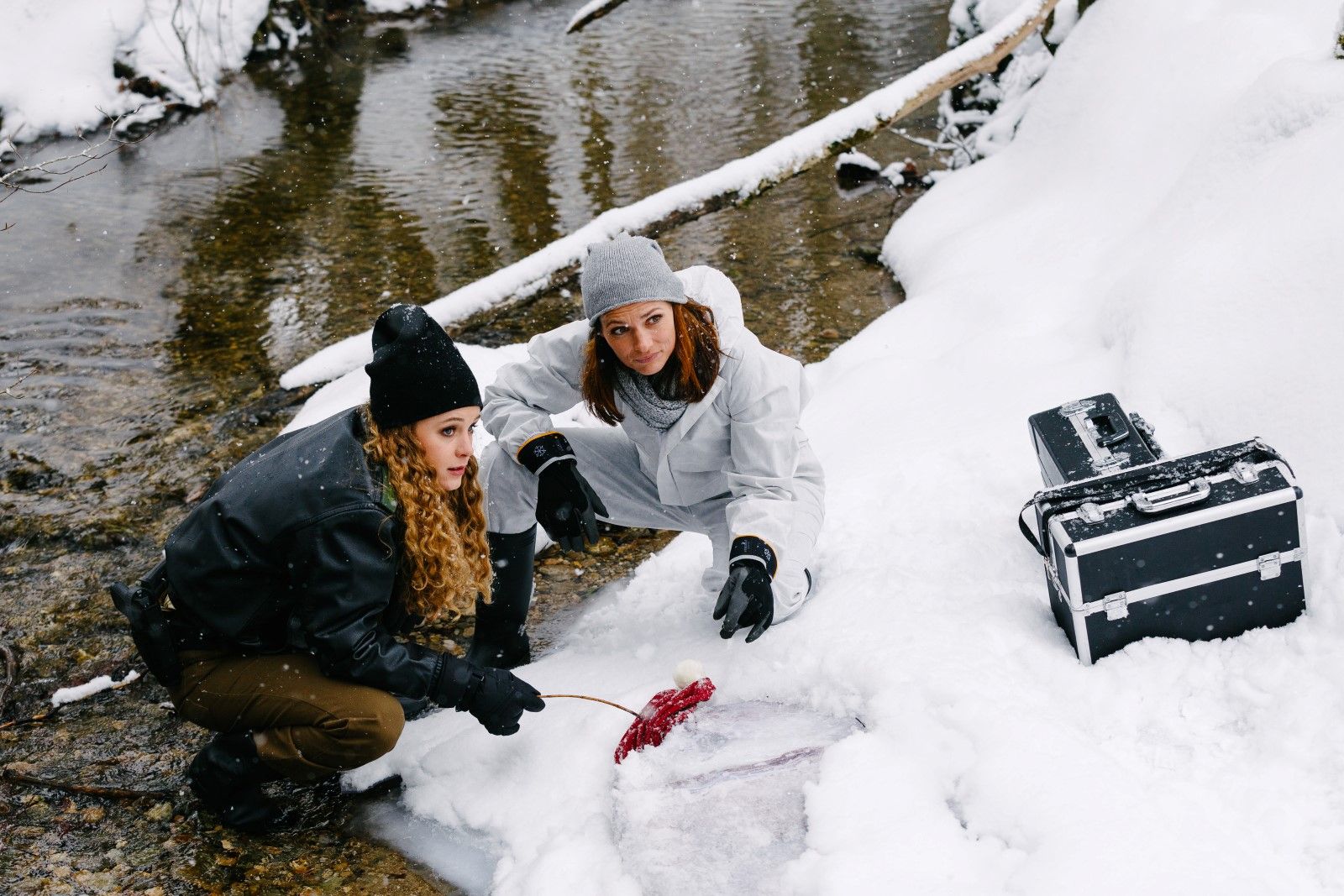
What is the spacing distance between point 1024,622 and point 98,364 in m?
5.37

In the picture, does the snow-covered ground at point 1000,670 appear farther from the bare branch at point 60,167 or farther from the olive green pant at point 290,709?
the bare branch at point 60,167

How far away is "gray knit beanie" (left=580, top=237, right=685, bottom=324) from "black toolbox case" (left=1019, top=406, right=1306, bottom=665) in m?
1.15

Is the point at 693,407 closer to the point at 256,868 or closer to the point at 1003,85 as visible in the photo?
the point at 256,868

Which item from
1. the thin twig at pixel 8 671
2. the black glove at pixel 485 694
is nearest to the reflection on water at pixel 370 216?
the thin twig at pixel 8 671

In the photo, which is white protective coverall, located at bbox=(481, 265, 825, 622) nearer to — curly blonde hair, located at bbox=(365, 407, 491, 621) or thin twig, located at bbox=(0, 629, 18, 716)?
curly blonde hair, located at bbox=(365, 407, 491, 621)

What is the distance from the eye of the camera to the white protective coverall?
110 inches

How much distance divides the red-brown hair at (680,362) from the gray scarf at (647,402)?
0.06ft

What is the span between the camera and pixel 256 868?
98.5 inches

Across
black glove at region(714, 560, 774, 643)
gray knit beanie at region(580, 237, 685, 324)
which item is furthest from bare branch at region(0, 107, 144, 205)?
black glove at region(714, 560, 774, 643)

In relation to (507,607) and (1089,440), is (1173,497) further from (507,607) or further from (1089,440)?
(507,607)

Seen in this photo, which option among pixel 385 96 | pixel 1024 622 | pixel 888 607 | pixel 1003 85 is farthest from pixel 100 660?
pixel 385 96

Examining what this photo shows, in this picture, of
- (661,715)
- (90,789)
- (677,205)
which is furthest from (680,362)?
(677,205)

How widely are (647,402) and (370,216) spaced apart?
5825 mm

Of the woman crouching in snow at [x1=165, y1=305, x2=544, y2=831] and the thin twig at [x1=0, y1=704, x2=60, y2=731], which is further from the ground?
the woman crouching in snow at [x1=165, y1=305, x2=544, y2=831]
